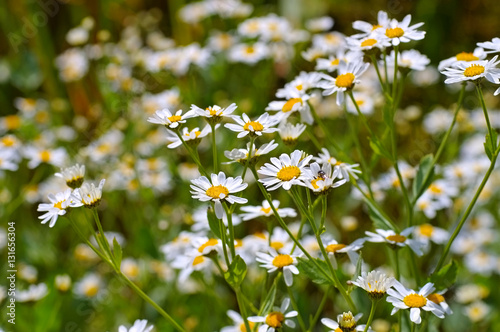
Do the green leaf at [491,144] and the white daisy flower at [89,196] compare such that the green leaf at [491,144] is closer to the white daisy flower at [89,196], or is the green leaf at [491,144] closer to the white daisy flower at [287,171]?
the white daisy flower at [287,171]

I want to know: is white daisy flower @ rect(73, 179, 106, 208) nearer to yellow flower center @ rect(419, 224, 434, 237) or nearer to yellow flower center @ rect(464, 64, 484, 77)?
yellow flower center @ rect(464, 64, 484, 77)

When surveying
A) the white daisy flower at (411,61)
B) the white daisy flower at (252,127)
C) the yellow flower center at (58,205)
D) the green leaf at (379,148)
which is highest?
the white daisy flower at (252,127)

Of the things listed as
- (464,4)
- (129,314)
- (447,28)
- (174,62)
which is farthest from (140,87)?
(464,4)

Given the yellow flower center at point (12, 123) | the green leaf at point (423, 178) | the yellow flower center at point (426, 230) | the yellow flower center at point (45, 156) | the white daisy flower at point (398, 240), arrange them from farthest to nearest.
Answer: the yellow flower center at point (12, 123)
the yellow flower center at point (45, 156)
the yellow flower center at point (426, 230)
the green leaf at point (423, 178)
the white daisy flower at point (398, 240)

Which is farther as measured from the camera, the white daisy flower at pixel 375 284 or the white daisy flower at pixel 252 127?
the white daisy flower at pixel 252 127

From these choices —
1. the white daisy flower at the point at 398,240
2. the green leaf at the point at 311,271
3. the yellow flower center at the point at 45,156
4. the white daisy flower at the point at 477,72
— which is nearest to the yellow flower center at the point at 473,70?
the white daisy flower at the point at 477,72

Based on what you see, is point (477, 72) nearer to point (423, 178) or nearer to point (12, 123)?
point (423, 178)

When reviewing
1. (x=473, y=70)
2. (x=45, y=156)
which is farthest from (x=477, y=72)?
(x=45, y=156)
